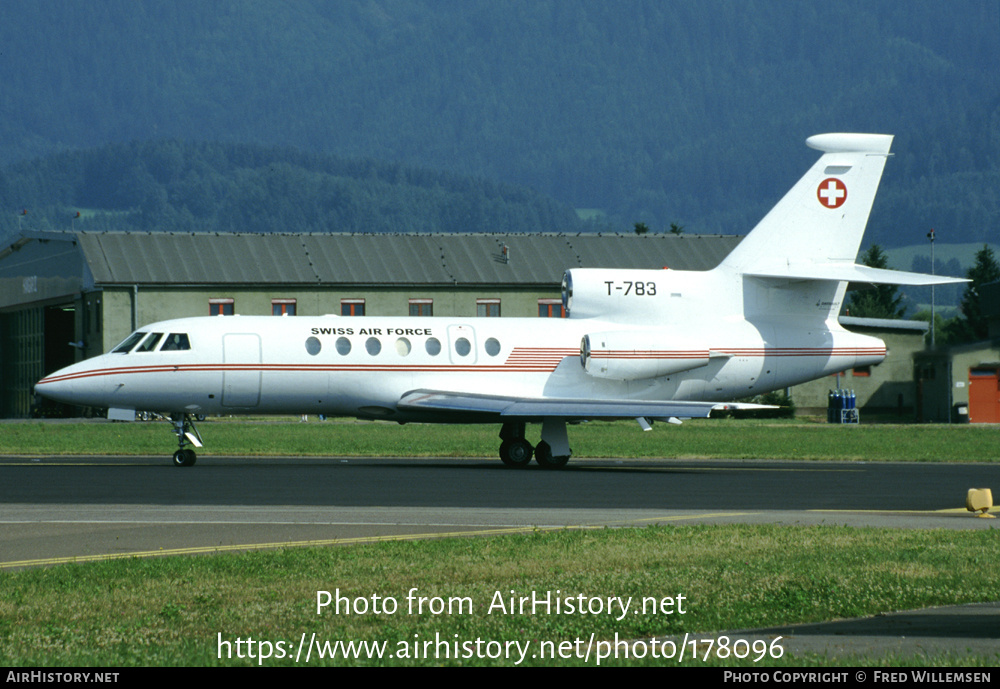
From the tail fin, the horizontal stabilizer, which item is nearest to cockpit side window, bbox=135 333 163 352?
the tail fin

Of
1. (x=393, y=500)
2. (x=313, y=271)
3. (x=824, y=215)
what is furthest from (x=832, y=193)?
(x=313, y=271)

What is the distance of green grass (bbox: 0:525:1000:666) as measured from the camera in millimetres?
9445

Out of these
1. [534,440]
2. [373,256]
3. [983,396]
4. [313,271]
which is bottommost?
[534,440]

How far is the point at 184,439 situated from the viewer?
28.5 m

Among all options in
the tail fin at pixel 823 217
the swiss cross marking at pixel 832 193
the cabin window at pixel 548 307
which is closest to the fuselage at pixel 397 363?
the tail fin at pixel 823 217

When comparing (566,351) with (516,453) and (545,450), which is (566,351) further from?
(516,453)

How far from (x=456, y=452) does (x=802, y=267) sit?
1045cm

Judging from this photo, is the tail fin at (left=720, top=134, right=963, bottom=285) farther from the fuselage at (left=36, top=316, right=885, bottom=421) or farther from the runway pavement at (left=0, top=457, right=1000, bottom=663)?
the runway pavement at (left=0, top=457, right=1000, bottom=663)

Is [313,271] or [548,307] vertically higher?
[313,271]

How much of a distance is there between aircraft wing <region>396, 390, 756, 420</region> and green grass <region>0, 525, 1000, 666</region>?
1177 cm

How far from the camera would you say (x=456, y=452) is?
34.5m

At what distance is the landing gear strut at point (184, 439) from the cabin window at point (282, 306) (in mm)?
37390

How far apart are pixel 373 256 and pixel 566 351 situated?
132ft
